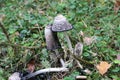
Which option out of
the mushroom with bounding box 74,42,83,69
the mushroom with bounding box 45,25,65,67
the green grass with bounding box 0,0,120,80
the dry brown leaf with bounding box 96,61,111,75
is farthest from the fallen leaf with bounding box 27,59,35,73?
the dry brown leaf with bounding box 96,61,111,75

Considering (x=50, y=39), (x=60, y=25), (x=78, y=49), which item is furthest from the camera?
(x=78, y=49)

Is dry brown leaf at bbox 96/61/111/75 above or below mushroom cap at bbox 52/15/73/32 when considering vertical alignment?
below

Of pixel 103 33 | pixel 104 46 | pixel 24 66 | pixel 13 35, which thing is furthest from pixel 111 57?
pixel 13 35

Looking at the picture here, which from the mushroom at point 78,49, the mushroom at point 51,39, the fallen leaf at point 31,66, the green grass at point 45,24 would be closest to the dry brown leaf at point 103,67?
the green grass at point 45,24

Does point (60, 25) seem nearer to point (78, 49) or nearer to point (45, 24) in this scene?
point (78, 49)

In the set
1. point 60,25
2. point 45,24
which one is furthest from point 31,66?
point 45,24

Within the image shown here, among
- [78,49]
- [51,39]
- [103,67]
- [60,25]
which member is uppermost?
[60,25]

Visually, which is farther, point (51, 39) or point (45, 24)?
point (45, 24)

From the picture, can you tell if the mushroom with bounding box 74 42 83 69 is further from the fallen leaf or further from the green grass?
the fallen leaf
